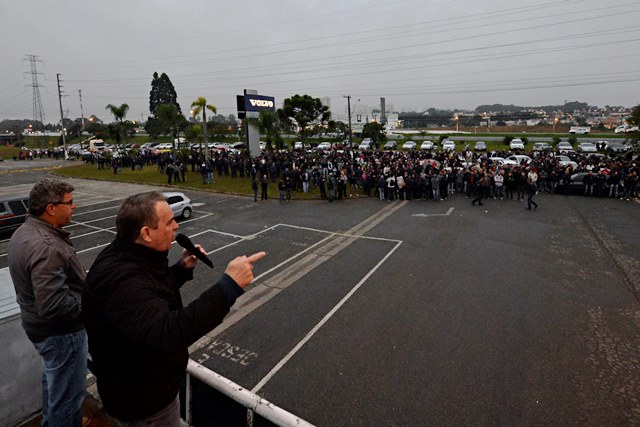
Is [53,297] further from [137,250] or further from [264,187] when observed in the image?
[264,187]

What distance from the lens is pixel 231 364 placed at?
6.00 m

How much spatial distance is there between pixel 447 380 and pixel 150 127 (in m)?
83.4

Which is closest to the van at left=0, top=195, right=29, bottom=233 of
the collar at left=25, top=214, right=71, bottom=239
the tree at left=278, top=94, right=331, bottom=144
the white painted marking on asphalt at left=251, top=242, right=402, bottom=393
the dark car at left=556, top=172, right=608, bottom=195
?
the white painted marking on asphalt at left=251, top=242, right=402, bottom=393

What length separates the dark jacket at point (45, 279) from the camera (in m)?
2.72

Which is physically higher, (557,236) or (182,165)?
(182,165)

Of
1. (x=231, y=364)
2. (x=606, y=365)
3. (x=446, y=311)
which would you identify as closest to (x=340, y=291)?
(x=446, y=311)

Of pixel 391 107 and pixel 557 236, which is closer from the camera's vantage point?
pixel 557 236

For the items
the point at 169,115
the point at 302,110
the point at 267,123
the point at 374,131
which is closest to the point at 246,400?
the point at 267,123

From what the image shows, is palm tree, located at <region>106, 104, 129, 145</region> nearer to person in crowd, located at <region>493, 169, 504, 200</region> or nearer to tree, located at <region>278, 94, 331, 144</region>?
tree, located at <region>278, 94, 331, 144</region>

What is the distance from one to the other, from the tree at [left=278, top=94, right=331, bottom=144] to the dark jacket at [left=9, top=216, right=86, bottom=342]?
115 ft

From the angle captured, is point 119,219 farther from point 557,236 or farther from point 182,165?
point 182,165

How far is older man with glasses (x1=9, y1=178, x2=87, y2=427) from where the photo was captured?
274 centimetres

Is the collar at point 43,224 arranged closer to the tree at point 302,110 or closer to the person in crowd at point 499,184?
the person in crowd at point 499,184

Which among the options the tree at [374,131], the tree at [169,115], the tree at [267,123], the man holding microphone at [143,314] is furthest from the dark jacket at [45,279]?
the tree at [374,131]
